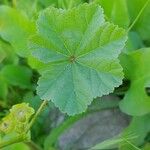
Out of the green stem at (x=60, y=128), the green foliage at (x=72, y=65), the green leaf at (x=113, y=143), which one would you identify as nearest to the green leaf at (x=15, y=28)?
the green foliage at (x=72, y=65)

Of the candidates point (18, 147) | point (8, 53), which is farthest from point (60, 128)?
point (8, 53)

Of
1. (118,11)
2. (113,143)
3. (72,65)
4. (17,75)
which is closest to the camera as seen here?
(72,65)

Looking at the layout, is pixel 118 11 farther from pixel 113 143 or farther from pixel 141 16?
pixel 113 143

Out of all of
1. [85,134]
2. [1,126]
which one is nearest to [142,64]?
[85,134]

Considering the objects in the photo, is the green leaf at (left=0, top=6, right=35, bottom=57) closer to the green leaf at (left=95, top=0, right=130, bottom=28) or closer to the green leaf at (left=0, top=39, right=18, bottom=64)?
the green leaf at (left=0, top=39, right=18, bottom=64)

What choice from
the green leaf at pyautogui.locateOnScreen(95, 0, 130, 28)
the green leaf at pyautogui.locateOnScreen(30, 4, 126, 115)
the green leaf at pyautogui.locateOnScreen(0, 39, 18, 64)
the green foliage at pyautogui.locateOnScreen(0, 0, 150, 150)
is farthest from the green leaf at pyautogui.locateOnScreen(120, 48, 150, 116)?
the green leaf at pyautogui.locateOnScreen(0, 39, 18, 64)

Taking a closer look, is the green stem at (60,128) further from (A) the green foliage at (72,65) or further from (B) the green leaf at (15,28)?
(B) the green leaf at (15,28)

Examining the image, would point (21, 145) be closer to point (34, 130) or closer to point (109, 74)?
point (34, 130)
